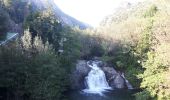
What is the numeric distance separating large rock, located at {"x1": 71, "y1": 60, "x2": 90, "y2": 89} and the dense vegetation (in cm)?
194

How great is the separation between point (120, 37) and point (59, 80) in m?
25.7

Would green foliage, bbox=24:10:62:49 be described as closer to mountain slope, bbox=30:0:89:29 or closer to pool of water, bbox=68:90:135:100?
pool of water, bbox=68:90:135:100

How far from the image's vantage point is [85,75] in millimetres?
50875

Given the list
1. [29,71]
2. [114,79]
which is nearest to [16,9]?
[114,79]

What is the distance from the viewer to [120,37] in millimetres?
60125

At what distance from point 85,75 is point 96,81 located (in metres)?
1.95

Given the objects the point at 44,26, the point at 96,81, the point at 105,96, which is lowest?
the point at 105,96

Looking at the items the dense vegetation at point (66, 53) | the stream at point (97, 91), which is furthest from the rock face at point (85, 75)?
the dense vegetation at point (66, 53)

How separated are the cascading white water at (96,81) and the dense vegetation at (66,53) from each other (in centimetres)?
331

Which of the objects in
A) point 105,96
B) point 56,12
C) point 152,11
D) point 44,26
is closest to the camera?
point 44,26

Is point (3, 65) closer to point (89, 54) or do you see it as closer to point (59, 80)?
point (59, 80)

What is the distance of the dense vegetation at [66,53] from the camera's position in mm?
30297

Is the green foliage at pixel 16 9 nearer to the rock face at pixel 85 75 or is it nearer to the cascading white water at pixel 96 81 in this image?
the rock face at pixel 85 75

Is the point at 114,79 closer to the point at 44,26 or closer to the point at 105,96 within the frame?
the point at 105,96
